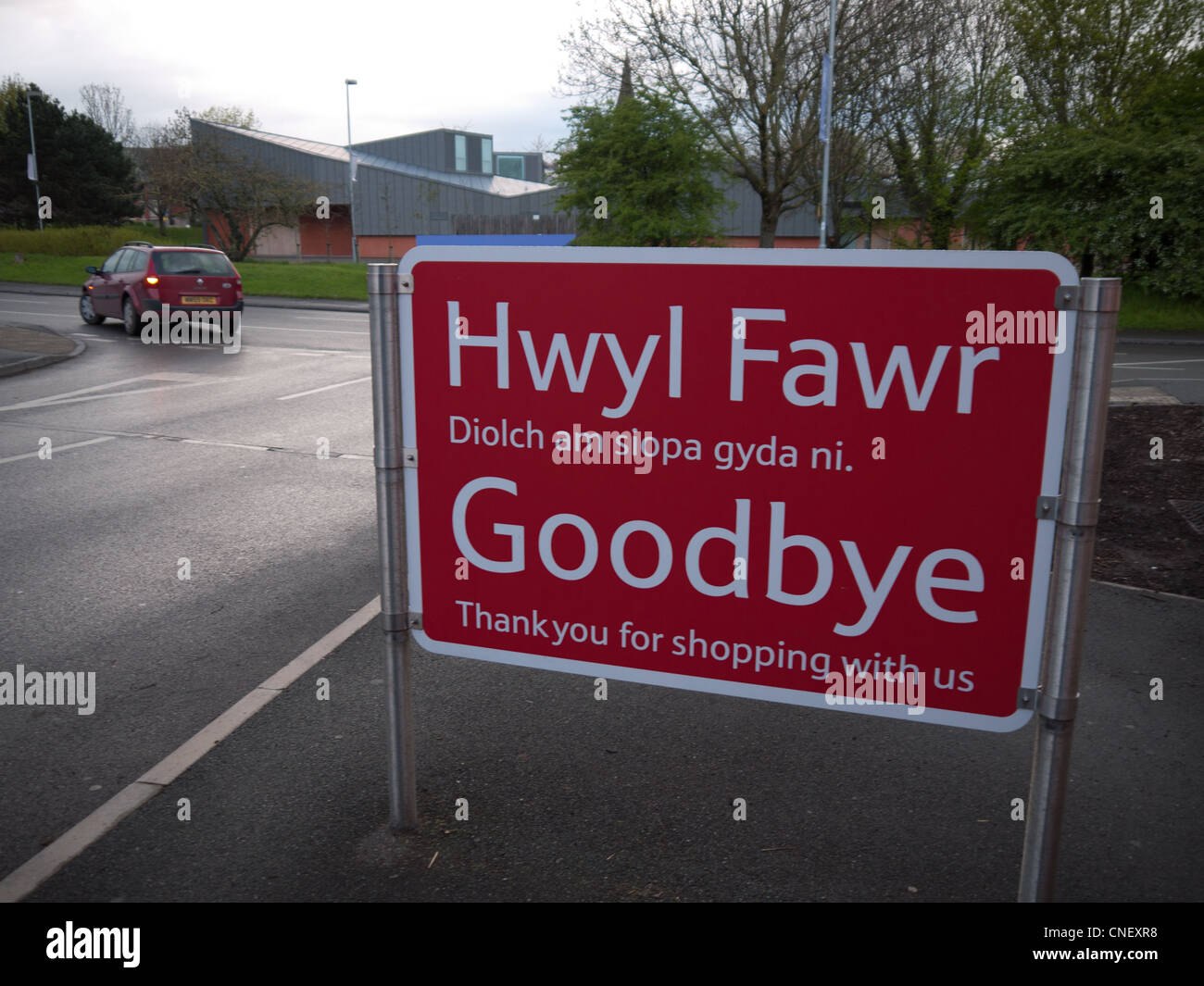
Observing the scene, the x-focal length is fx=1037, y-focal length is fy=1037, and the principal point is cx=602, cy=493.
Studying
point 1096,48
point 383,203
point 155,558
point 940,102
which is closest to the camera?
point 155,558

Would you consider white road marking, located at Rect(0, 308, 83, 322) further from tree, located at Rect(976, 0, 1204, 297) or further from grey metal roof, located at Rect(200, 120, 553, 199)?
grey metal roof, located at Rect(200, 120, 553, 199)

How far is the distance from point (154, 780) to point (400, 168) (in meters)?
65.0

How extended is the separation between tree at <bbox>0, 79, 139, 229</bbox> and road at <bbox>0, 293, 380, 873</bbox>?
169ft

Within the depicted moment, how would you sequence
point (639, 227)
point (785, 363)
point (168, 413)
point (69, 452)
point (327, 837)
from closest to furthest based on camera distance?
point (785, 363), point (327, 837), point (69, 452), point (168, 413), point (639, 227)

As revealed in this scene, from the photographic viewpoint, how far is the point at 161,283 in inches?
774

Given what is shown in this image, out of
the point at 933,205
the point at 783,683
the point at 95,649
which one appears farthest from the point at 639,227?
the point at 783,683

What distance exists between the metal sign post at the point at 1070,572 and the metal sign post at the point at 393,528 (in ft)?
5.89

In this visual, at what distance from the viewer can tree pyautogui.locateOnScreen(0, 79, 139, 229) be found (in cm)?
5706

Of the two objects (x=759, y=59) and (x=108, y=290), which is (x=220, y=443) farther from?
(x=759, y=59)

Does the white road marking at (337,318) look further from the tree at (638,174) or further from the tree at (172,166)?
the tree at (172,166)

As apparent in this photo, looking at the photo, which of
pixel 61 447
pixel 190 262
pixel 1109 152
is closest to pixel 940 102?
pixel 1109 152

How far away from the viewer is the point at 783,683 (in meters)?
2.87
